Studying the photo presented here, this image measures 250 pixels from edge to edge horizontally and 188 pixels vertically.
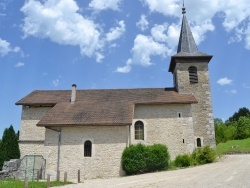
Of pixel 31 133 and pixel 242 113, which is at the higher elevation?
pixel 242 113

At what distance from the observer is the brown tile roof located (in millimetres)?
19281

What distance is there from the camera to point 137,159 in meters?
17.5

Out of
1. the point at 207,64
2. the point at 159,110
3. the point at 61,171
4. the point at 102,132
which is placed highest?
the point at 207,64

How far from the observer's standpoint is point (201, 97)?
23.9m

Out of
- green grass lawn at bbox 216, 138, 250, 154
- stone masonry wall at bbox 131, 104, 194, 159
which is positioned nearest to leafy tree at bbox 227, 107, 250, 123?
green grass lawn at bbox 216, 138, 250, 154

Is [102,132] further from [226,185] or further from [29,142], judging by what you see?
[226,185]

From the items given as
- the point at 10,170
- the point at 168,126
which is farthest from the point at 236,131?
the point at 10,170

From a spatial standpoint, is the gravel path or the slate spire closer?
the gravel path

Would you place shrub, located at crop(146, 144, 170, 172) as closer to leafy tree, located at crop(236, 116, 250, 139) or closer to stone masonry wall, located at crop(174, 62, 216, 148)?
stone masonry wall, located at crop(174, 62, 216, 148)

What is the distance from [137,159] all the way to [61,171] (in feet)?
17.5

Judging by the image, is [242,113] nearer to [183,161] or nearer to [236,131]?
[236,131]

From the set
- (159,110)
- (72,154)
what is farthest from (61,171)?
(159,110)

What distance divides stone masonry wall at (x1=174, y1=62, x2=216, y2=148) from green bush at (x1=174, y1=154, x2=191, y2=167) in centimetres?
442

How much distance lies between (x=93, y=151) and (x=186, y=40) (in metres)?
15.2
